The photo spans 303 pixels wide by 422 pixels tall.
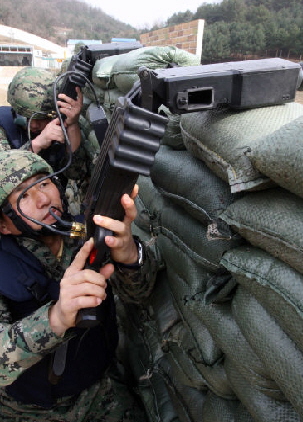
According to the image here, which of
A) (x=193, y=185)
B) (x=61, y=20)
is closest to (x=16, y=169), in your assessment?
(x=193, y=185)

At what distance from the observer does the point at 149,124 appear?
0.71 meters

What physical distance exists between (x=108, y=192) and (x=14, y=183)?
56 cm

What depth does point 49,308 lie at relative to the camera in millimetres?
1113

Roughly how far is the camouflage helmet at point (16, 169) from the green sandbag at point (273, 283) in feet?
2.59

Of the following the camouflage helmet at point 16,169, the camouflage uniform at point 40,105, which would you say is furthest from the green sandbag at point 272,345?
the camouflage uniform at point 40,105

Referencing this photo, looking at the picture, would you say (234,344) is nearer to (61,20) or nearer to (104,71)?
(104,71)

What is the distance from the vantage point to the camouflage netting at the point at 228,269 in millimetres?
750

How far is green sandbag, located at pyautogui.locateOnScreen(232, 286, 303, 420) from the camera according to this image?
732 mm

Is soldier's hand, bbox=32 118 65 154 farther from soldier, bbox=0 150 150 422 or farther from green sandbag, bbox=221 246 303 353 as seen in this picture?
green sandbag, bbox=221 246 303 353

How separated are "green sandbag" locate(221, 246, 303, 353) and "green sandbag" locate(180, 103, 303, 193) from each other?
0.16m

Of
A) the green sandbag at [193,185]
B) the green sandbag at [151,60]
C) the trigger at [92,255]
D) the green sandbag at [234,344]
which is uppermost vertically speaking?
the green sandbag at [151,60]

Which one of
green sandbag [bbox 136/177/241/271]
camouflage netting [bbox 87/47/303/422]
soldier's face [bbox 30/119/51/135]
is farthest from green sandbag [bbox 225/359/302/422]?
soldier's face [bbox 30/119/51/135]

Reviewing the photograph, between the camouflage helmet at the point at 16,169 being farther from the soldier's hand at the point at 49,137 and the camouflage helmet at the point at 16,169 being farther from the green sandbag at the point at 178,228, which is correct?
the soldier's hand at the point at 49,137

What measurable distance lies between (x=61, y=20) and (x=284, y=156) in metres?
57.8
